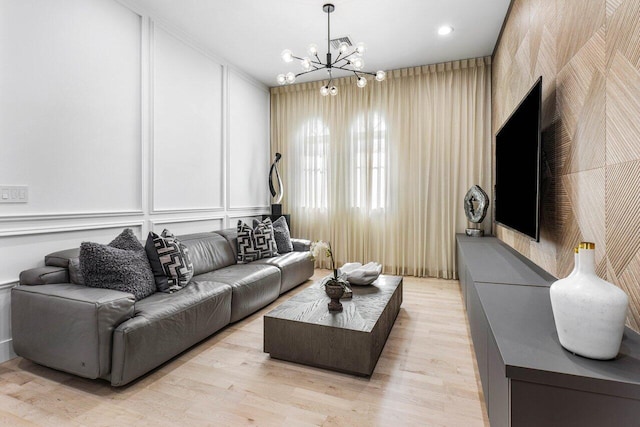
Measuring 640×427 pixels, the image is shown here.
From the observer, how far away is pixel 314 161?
4945mm

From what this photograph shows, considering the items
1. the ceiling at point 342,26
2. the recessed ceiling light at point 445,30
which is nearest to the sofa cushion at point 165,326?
the ceiling at point 342,26

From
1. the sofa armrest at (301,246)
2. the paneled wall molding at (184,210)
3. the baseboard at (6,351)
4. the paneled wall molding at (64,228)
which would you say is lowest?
the baseboard at (6,351)

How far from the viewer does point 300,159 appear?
16.5 feet

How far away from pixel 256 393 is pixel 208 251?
1752 millimetres

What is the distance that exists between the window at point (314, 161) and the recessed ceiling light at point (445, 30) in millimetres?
1933

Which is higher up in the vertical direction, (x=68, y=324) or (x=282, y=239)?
(x=282, y=239)

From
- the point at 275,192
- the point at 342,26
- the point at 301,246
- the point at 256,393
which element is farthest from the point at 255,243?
the point at 342,26

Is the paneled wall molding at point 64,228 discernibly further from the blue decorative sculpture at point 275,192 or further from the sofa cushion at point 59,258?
the blue decorative sculpture at point 275,192

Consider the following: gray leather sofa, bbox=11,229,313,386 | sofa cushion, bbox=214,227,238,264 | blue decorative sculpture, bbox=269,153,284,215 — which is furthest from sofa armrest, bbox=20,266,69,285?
blue decorative sculpture, bbox=269,153,284,215

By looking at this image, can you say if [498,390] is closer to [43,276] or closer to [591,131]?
[591,131]

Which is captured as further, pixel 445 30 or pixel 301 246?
pixel 301 246

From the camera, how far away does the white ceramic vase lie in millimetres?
951

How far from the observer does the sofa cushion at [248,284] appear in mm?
2693

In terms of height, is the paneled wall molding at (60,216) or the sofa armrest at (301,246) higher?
the paneled wall molding at (60,216)
